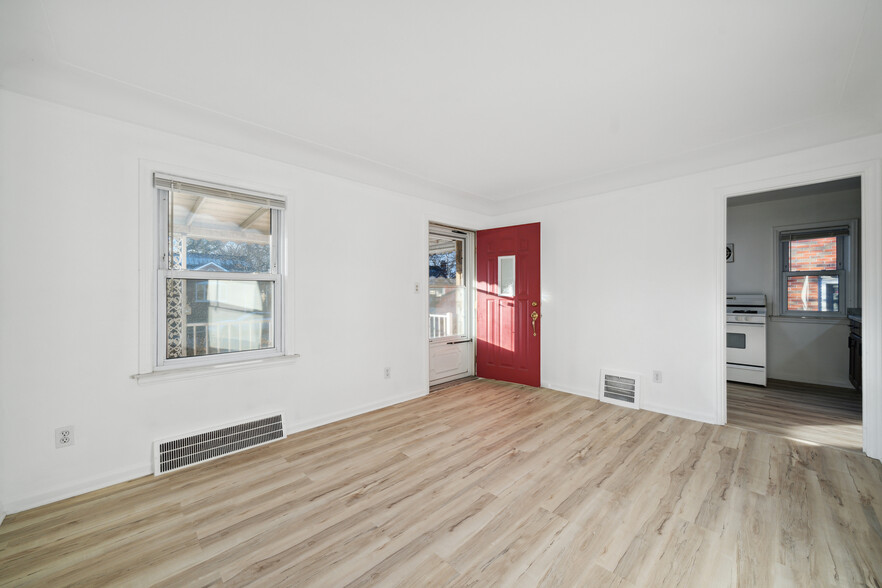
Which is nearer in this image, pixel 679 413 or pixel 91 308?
pixel 91 308

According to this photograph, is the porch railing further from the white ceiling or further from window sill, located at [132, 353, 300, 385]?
the white ceiling

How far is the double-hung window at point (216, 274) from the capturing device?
264cm

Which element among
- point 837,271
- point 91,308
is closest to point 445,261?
point 91,308

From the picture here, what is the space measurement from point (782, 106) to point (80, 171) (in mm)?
4738

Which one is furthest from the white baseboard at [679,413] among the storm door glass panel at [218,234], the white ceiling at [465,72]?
the storm door glass panel at [218,234]

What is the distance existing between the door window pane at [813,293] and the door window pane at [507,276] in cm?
384

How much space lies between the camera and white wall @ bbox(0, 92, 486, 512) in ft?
6.82

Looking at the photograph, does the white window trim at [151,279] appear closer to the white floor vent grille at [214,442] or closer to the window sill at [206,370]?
the window sill at [206,370]

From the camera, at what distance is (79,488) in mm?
2248

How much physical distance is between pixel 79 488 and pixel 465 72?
3520 mm

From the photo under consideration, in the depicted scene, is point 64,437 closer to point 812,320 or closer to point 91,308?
point 91,308

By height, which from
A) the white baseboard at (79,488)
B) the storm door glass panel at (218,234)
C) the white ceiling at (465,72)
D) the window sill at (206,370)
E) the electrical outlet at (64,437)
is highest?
the white ceiling at (465,72)

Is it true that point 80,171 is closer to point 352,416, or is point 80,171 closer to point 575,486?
point 352,416

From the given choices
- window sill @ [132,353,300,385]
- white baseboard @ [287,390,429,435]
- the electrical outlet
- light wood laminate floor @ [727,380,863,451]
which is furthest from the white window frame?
the electrical outlet
